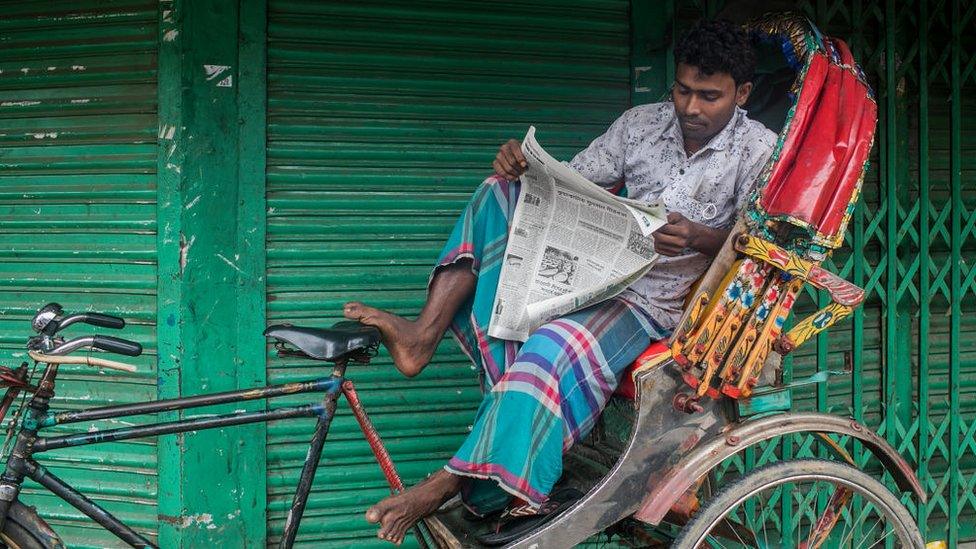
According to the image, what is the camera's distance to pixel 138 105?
3.50m

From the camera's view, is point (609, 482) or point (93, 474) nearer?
point (609, 482)

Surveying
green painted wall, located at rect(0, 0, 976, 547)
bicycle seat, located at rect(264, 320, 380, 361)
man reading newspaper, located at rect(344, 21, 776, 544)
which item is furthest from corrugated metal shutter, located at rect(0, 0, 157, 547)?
man reading newspaper, located at rect(344, 21, 776, 544)

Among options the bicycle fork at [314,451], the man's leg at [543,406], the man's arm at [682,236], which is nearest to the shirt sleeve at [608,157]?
the man's arm at [682,236]

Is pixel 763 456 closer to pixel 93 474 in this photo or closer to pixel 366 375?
pixel 366 375

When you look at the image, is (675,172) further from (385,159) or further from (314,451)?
(314,451)

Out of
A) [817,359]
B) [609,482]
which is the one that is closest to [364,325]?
→ [609,482]

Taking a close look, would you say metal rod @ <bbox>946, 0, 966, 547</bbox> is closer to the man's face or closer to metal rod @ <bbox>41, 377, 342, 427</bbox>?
the man's face

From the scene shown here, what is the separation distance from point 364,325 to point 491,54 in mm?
1533

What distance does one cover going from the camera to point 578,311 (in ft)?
9.08

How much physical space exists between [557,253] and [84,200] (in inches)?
78.4

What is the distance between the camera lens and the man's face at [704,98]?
281 centimetres

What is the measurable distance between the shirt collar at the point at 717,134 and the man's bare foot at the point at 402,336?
40.2 inches

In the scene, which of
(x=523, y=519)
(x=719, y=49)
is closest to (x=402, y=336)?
(x=523, y=519)

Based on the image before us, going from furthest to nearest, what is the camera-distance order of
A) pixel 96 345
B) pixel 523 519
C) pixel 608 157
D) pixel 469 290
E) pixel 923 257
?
pixel 923 257, pixel 608 157, pixel 469 290, pixel 523 519, pixel 96 345
